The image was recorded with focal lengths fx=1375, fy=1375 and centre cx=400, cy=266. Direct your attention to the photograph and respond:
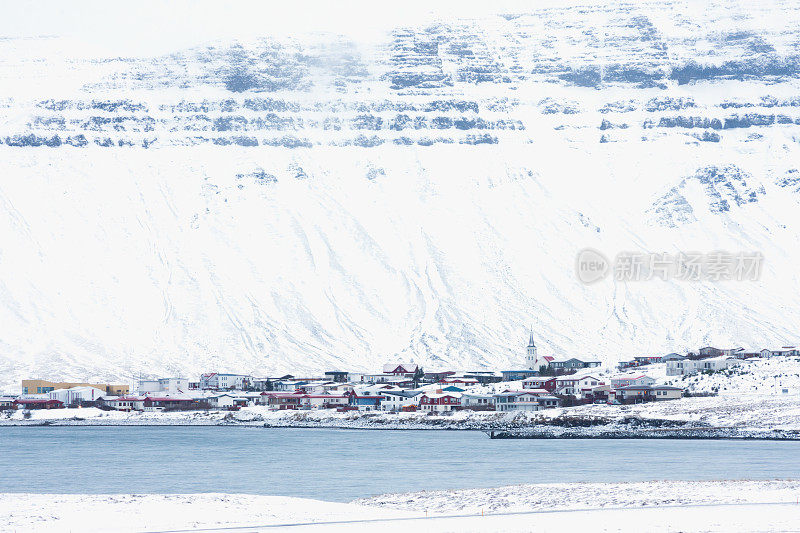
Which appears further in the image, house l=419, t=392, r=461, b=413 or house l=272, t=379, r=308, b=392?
house l=272, t=379, r=308, b=392

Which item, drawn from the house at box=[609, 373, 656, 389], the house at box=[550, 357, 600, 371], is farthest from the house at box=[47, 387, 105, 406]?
the house at box=[609, 373, 656, 389]

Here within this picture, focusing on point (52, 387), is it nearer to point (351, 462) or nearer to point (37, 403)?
point (37, 403)

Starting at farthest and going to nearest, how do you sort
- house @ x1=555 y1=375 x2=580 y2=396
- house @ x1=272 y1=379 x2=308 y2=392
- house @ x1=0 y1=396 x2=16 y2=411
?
house @ x1=272 y1=379 x2=308 y2=392 → house @ x1=0 y1=396 x2=16 y2=411 → house @ x1=555 y1=375 x2=580 y2=396

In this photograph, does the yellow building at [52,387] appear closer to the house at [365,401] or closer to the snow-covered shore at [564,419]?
the snow-covered shore at [564,419]

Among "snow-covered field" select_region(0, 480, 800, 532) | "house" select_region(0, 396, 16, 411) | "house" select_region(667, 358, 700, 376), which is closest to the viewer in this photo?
"snow-covered field" select_region(0, 480, 800, 532)

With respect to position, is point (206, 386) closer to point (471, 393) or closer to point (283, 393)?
point (283, 393)

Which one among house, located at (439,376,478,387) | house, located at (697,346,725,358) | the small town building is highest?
house, located at (697,346,725,358)

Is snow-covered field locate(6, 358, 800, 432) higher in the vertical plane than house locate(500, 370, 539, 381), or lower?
lower

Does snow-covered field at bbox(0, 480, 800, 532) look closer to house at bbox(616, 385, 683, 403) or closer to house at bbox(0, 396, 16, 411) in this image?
house at bbox(616, 385, 683, 403)
